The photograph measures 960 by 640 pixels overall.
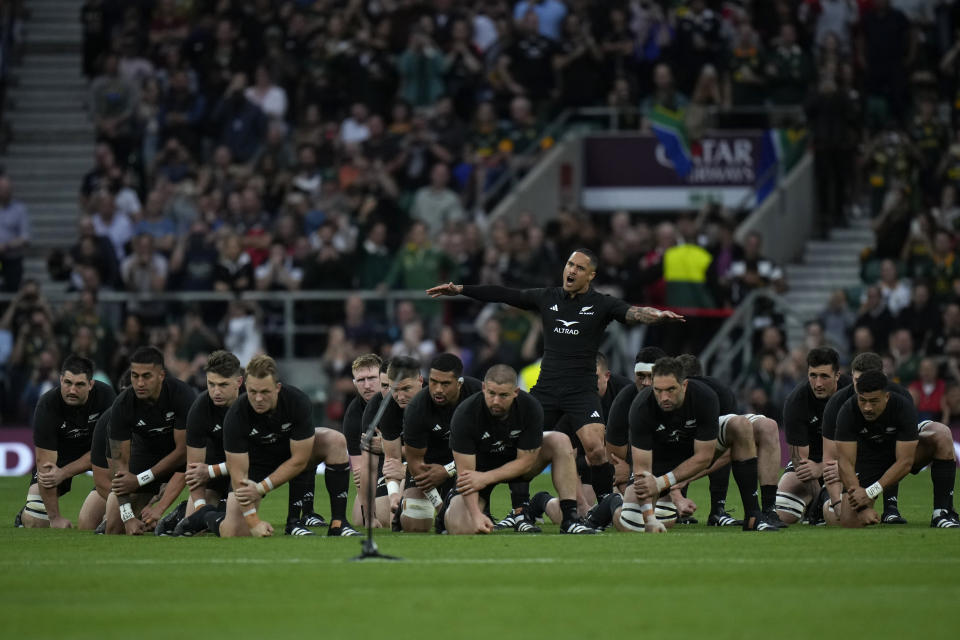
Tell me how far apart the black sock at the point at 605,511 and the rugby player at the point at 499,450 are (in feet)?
0.76

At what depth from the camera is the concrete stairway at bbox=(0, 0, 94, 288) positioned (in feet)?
105

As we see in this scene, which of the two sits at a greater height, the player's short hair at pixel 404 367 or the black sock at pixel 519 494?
the player's short hair at pixel 404 367

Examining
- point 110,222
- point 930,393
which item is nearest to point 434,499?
point 930,393

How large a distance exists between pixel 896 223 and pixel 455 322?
6.58 metres

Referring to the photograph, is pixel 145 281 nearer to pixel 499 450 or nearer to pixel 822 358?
pixel 499 450

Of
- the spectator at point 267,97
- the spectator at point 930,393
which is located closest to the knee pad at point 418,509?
the spectator at point 930,393

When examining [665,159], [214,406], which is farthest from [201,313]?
[214,406]

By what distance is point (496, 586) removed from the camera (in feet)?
36.6

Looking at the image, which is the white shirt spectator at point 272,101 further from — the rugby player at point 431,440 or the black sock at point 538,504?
the black sock at point 538,504

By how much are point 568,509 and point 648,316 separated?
1.81 metres

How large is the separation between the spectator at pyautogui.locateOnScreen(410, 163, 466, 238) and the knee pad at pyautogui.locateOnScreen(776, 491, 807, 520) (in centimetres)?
1227

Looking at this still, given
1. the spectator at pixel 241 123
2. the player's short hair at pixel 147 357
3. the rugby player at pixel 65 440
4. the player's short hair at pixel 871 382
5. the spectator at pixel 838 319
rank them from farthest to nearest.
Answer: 1. the spectator at pixel 241 123
2. the spectator at pixel 838 319
3. the rugby player at pixel 65 440
4. the player's short hair at pixel 147 357
5. the player's short hair at pixel 871 382

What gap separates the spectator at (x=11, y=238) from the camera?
1109 inches

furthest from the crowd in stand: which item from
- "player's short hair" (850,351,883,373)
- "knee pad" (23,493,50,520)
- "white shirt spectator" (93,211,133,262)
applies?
"knee pad" (23,493,50,520)
